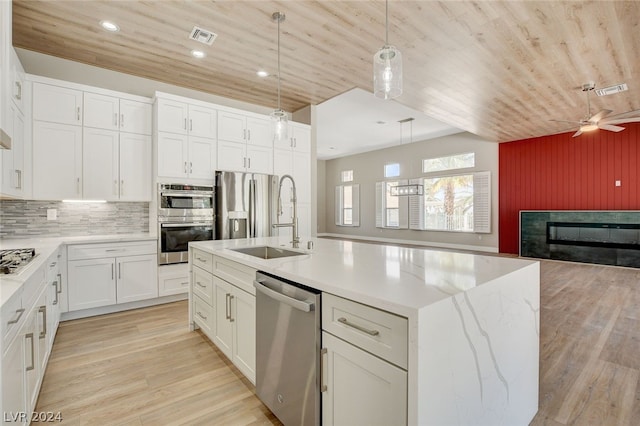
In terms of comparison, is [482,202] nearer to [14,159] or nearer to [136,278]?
[136,278]

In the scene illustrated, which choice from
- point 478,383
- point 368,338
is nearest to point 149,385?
point 368,338

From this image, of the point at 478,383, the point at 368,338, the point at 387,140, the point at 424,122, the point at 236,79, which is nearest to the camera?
the point at 368,338

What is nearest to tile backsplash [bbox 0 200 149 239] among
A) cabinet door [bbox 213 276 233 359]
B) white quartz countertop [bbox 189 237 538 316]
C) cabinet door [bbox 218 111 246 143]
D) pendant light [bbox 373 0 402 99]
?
cabinet door [bbox 218 111 246 143]

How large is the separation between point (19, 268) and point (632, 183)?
9289 mm

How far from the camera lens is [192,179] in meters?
4.05

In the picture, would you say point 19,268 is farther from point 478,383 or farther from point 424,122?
point 424,122

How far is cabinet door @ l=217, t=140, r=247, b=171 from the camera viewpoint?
429cm

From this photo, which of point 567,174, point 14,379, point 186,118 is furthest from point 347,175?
point 14,379

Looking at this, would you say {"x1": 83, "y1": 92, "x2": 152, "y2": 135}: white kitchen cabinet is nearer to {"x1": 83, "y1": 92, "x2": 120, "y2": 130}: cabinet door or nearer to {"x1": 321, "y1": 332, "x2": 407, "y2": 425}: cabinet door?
{"x1": 83, "y1": 92, "x2": 120, "y2": 130}: cabinet door

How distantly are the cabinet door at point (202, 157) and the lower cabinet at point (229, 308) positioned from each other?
1589 millimetres

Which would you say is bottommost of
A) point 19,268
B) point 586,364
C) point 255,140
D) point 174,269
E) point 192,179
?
point 586,364

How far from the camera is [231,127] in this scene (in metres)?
4.38

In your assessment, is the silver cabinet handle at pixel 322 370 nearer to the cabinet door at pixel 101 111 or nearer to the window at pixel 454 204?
the cabinet door at pixel 101 111

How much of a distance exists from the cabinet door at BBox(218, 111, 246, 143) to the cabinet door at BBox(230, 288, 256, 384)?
2859mm
